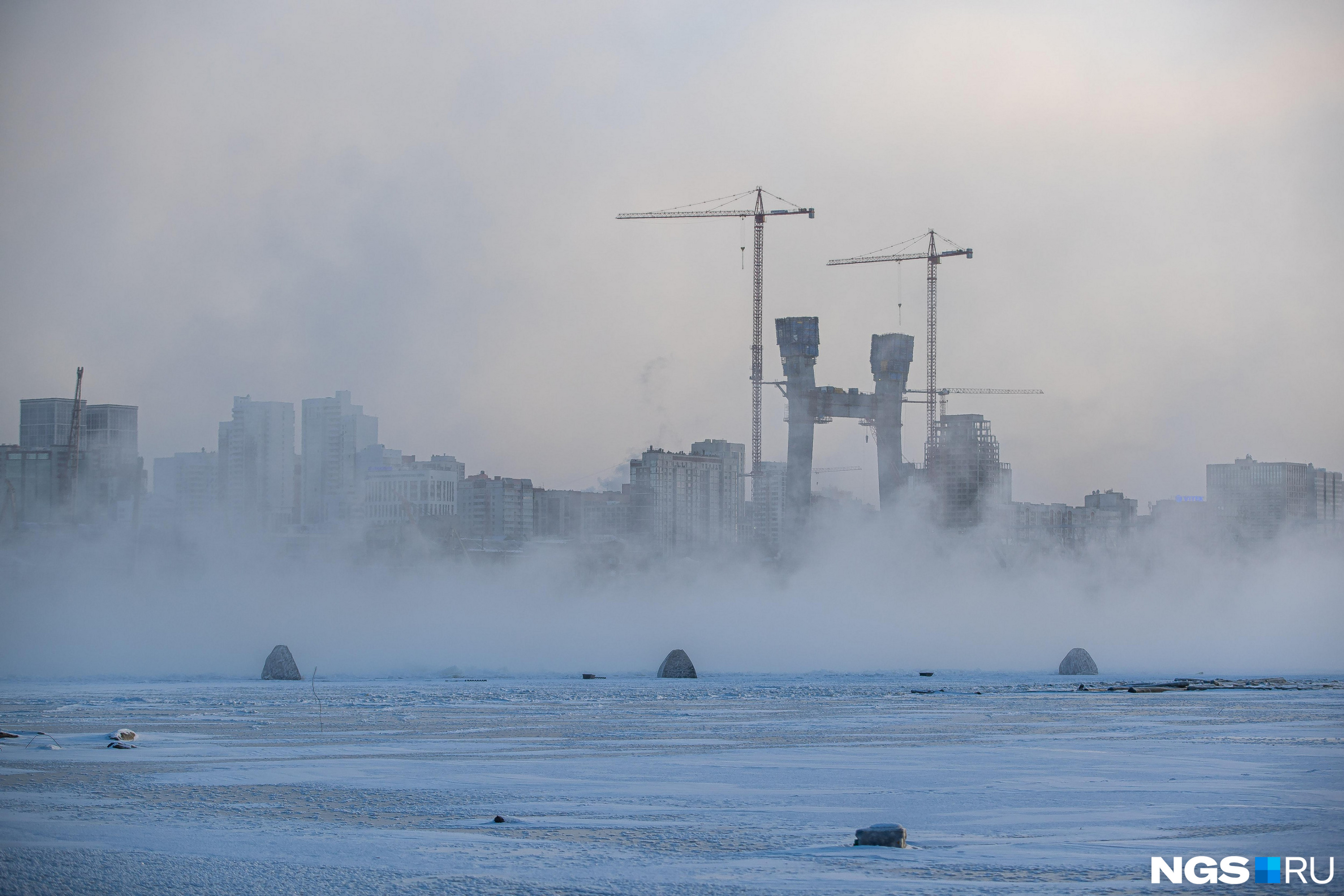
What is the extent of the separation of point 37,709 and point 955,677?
7332cm

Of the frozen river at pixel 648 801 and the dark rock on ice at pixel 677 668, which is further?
the dark rock on ice at pixel 677 668

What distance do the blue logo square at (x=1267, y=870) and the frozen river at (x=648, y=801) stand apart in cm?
33

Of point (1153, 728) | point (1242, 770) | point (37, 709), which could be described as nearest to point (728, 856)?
point (1242, 770)

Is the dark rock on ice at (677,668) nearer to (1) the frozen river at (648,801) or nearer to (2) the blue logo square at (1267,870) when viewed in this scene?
(1) the frozen river at (648,801)

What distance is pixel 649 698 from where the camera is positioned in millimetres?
61812

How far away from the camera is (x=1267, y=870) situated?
15.1 metres

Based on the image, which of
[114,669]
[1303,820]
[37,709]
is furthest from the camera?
[114,669]

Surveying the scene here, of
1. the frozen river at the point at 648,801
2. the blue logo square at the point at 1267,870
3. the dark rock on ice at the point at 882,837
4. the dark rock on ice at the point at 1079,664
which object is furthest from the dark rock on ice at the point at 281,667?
the blue logo square at the point at 1267,870

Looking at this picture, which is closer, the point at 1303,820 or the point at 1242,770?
the point at 1303,820

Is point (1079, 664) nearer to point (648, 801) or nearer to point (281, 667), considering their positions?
point (281, 667)

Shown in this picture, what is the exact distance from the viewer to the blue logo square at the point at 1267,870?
14.6 metres

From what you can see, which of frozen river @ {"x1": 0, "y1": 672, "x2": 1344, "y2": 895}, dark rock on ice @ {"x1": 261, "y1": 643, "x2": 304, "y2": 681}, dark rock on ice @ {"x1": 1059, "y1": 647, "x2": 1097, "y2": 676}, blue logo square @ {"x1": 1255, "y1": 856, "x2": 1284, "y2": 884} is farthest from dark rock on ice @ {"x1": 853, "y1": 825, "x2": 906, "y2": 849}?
dark rock on ice @ {"x1": 1059, "y1": 647, "x2": 1097, "y2": 676}

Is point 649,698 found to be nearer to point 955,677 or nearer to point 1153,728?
point 1153,728

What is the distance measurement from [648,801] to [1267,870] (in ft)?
33.2
